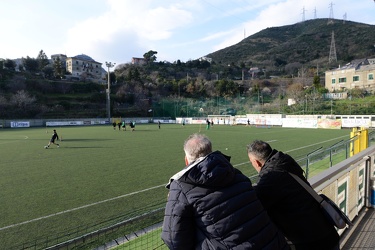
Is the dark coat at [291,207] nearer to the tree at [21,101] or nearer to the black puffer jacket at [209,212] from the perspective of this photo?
the black puffer jacket at [209,212]

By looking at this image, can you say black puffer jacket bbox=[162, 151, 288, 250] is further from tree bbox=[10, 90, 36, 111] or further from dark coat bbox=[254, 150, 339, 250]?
tree bbox=[10, 90, 36, 111]

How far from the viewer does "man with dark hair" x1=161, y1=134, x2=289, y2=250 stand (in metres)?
2.08

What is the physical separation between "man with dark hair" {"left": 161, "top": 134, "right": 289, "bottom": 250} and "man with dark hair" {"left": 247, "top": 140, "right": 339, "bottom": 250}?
0.43m

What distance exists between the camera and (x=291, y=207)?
2.61 metres

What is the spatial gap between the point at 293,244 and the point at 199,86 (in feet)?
297

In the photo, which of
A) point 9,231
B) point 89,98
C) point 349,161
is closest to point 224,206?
point 349,161

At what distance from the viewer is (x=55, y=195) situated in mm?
9219

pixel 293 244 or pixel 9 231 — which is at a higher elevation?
pixel 293 244

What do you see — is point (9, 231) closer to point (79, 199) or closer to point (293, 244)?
point (79, 199)

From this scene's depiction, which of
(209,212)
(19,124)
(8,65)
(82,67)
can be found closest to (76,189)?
(209,212)

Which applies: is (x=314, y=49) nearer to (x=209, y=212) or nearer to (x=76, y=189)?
(x=76, y=189)

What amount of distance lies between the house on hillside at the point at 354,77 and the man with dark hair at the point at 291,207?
72364 millimetres

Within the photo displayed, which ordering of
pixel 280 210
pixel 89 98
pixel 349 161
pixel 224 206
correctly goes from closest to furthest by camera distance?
pixel 224 206 < pixel 280 210 < pixel 349 161 < pixel 89 98

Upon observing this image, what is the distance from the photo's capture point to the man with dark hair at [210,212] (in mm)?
2076
